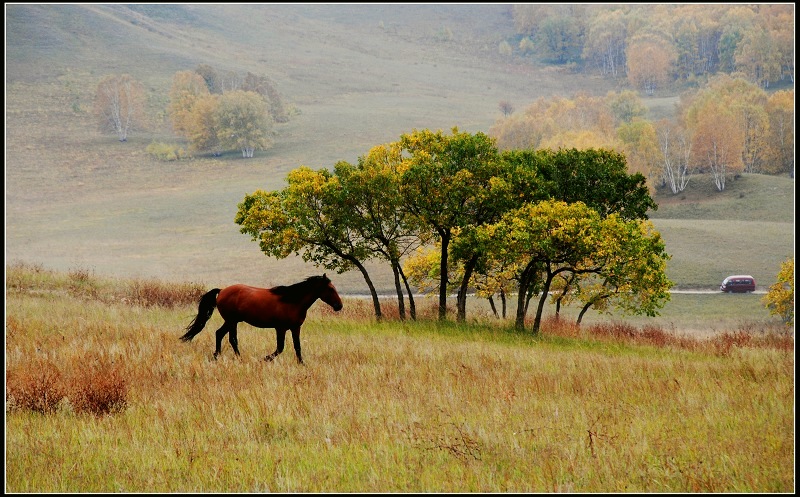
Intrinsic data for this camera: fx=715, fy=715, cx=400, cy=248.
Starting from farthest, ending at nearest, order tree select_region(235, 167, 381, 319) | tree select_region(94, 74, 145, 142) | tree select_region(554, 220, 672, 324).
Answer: tree select_region(94, 74, 145, 142), tree select_region(235, 167, 381, 319), tree select_region(554, 220, 672, 324)

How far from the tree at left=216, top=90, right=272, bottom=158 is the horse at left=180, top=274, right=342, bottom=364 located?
147 m

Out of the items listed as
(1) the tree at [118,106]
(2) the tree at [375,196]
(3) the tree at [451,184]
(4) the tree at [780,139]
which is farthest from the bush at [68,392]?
(1) the tree at [118,106]

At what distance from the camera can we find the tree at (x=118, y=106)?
181 m

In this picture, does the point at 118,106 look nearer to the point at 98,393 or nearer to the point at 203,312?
the point at 203,312

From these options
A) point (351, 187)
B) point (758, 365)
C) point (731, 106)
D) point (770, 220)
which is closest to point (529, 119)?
point (731, 106)

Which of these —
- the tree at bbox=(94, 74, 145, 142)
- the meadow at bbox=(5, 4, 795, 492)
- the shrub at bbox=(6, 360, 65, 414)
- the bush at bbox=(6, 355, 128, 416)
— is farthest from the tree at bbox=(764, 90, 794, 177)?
the shrub at bbox=(6, 360, 65, 414)

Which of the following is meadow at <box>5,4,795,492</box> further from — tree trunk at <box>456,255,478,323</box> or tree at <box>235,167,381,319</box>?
tree at <box>235,167,381,319</box>

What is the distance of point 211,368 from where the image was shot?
15148 mm

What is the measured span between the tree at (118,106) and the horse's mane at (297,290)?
174 metres

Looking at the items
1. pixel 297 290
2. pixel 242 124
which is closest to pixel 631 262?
pixel 297 290

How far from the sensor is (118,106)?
184 m

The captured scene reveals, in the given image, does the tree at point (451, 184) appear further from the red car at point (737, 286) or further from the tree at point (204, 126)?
the tree at point (204, 126)

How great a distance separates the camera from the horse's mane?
17500 mm

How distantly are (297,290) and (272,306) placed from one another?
0.76m
